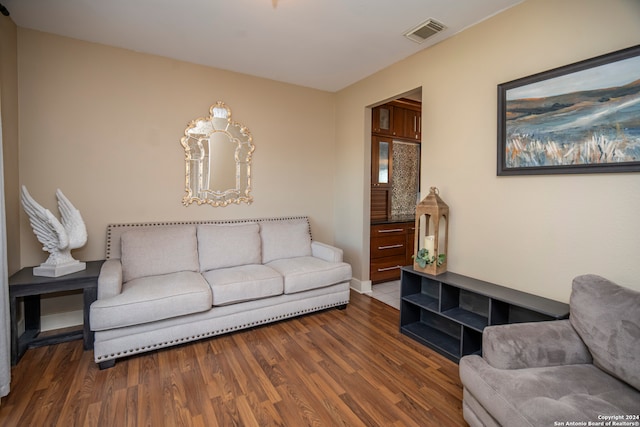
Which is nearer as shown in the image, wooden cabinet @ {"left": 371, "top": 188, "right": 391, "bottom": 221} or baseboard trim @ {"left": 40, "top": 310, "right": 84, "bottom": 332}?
baseboard trim @ {"left": 40, "top": 310, "right": 84, "bottom": 332}

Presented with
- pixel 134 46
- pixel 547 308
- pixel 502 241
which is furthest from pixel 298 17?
pixel 547 308

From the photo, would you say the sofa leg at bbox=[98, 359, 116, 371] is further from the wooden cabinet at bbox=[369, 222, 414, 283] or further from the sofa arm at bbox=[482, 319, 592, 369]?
the wooden cabinet at bbox=[369, 222, 414, 283]

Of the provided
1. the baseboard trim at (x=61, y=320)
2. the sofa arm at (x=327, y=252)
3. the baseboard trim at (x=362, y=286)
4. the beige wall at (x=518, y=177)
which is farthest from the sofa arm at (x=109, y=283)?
the beige wall at (x=518, y=177)

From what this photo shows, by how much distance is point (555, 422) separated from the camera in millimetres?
1149

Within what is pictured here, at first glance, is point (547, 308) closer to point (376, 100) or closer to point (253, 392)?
point (253, 392)

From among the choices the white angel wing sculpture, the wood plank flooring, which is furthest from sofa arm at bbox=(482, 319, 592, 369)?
the white angel wing sculpture

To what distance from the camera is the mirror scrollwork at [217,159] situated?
3.30 meters

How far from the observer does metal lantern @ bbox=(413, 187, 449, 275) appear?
256cm

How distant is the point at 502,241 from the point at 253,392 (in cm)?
207

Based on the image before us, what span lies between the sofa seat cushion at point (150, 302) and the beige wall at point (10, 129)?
0.94m

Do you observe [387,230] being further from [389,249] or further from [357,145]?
[357,145]

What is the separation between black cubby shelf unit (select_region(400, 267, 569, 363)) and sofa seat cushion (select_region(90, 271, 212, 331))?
5.78ft

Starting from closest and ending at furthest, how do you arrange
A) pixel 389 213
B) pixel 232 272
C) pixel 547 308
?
pixel 547 308, pixel 232 272, pixel 389 213

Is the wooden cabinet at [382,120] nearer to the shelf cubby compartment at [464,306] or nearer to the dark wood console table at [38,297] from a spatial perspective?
the shelf cubby compartment at [464,306]
